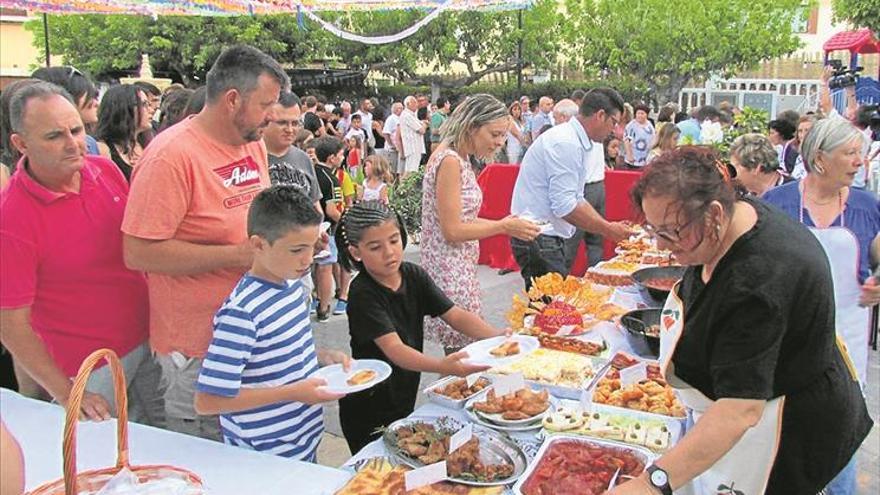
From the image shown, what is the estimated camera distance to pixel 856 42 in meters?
14.2

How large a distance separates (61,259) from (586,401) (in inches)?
64.4

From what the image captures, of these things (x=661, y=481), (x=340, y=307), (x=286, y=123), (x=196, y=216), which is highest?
(x=286, y=123)

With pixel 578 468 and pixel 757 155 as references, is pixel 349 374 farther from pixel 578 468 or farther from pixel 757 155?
pixel 757 155

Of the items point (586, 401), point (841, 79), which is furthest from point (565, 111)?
point (841, 79)

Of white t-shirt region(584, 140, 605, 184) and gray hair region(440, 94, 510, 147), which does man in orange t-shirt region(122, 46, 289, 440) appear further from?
white t-shirt region(584, 140, 605, 184)

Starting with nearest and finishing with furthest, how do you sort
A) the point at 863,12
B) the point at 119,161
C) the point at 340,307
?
the point at 119,161
the point at 340,307
the point at 863,12

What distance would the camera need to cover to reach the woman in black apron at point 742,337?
145 cm

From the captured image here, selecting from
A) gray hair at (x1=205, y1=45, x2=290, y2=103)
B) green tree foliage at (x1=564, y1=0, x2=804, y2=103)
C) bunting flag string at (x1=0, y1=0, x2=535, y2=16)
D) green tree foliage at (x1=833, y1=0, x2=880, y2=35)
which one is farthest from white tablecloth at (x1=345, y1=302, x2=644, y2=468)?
green tree foliage at (x1=564, y1=0, x2=804, y2=103)

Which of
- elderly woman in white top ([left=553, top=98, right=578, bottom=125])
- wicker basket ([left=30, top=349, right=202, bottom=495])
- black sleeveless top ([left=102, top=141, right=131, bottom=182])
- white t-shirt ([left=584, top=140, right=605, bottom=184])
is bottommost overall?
wicker basket ([left=30, top=349, right=202, bottom=495])

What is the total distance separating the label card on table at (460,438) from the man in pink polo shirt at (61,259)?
3.26ft

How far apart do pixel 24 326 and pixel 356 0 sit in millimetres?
7587

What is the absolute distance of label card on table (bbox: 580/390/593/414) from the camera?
2.21 meters

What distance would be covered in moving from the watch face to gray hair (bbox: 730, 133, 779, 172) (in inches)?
104

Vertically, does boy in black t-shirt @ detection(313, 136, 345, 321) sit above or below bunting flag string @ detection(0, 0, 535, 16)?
below
